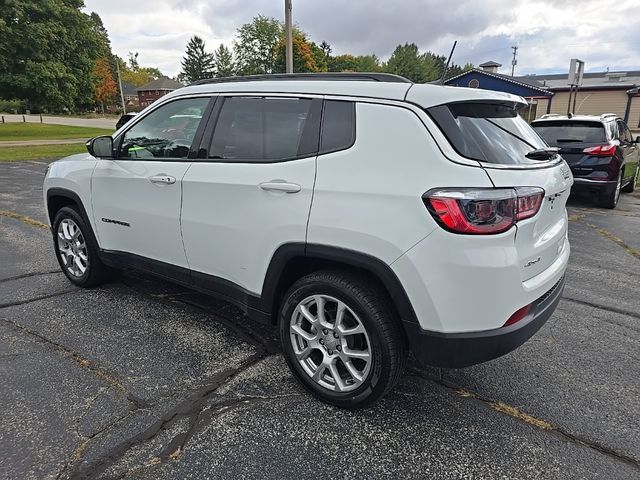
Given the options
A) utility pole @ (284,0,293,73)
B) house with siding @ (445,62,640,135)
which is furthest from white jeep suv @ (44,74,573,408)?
house with siding @ (445,62,640,135)

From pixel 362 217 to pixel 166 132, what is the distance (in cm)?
196

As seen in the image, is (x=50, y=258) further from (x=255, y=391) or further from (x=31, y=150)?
(x=31, y=150)

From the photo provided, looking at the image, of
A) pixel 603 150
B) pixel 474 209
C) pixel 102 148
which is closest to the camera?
pixel 474 209

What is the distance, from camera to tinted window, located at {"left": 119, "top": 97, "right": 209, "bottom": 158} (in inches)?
131

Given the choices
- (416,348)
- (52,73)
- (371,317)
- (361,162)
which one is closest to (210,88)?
(361,162)

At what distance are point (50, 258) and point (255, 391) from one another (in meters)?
3.79

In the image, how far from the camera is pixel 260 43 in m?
62.2

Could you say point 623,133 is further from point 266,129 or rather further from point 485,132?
point 266,129

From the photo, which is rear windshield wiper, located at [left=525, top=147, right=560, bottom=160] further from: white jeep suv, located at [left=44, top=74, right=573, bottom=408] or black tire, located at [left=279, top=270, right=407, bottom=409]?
black tire, located at [left=279, top=270, right=407, bottom=409]

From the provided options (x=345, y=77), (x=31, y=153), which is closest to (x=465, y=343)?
(x=345, y=77)

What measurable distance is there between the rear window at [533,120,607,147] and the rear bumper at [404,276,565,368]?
24.0 feet

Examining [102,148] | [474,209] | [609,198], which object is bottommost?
[609,198]

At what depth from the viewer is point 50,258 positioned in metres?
5.32

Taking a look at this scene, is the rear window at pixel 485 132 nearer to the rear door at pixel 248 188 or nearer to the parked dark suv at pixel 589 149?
the rear door at pixel 248 188
